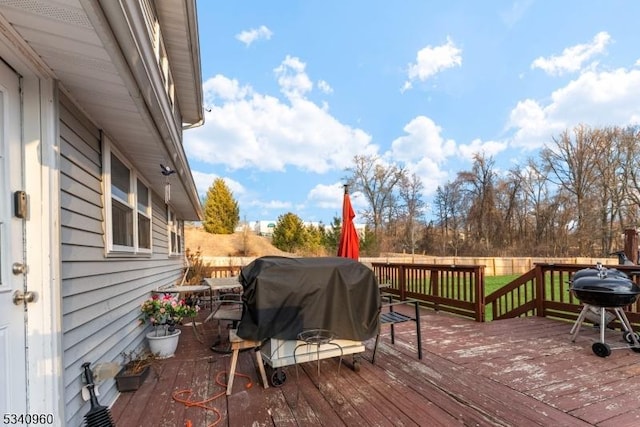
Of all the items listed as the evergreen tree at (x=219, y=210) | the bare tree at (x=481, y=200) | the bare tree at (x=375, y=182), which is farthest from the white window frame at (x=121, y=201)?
the bare tree at (x=481, y=200)

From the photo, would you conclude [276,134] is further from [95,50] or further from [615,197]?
[615,197]

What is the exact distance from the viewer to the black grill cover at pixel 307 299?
2.84 m

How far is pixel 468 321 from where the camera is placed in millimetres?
5469

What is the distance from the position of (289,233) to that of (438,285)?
659 inches

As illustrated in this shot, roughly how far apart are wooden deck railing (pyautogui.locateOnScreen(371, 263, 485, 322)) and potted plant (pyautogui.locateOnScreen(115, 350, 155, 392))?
4171mm

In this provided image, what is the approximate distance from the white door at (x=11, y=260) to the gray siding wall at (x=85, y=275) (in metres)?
0.26

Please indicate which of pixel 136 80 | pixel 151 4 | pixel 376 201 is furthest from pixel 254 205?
pixel 136 80

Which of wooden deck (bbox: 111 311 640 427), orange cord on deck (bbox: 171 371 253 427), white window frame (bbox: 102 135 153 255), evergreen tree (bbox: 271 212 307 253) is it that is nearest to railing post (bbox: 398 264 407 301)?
wooden deck (bbox: 111 311 640 427)

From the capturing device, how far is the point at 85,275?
237 cm

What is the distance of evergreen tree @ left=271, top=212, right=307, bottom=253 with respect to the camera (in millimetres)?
23141

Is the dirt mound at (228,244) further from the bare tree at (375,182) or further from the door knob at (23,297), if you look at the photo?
the door knob at (23,297)

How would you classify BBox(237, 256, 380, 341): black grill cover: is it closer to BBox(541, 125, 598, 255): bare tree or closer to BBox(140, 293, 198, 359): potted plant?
BBox(140, 293, 198, 359): potted plant

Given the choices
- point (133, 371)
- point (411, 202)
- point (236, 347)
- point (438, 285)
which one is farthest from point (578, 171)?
point (133, 371)

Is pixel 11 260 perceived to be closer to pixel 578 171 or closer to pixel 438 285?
pixel 438 285
